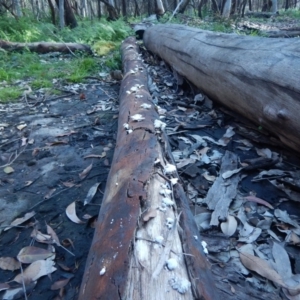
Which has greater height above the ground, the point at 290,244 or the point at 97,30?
the point at 97,30

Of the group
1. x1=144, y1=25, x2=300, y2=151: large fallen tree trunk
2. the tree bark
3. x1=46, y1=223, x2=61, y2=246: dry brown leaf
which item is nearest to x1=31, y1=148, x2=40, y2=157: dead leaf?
x1=46, y1=223, x2=61, y2=246: dry brown leaf

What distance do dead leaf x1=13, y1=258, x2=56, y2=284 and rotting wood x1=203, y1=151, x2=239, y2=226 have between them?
2.92 ft

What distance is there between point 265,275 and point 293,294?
0.45 feet

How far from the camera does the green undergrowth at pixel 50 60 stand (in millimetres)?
5406

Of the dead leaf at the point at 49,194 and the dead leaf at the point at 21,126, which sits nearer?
the dead leaf at the point at 49,194

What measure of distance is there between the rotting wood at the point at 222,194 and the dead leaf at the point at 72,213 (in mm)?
793

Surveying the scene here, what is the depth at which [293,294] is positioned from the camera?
1.38m

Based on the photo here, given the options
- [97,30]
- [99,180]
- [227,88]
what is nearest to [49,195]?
[99,180]

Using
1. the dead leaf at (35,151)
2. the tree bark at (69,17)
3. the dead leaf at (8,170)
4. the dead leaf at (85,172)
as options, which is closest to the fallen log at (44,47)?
the tree bark at (69,17)

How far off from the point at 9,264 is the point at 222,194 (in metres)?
1.28

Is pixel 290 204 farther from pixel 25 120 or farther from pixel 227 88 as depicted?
pixel 25 120

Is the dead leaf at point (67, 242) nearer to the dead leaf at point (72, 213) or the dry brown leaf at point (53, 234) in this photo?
the dry brown leaf at point (53, 234)

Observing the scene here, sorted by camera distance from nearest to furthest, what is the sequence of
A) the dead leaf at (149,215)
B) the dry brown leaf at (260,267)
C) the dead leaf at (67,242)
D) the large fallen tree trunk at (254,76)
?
the dead leaf at (149,215) < the dry brown leaf at (260,267) < the dead leaf at (67,242) < the large fallen tree trunk at (254,76)

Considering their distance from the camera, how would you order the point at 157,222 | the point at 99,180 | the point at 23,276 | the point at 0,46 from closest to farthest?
the point at 157,222
the point at 23,276
the point at 99,180
the point at 0,46
